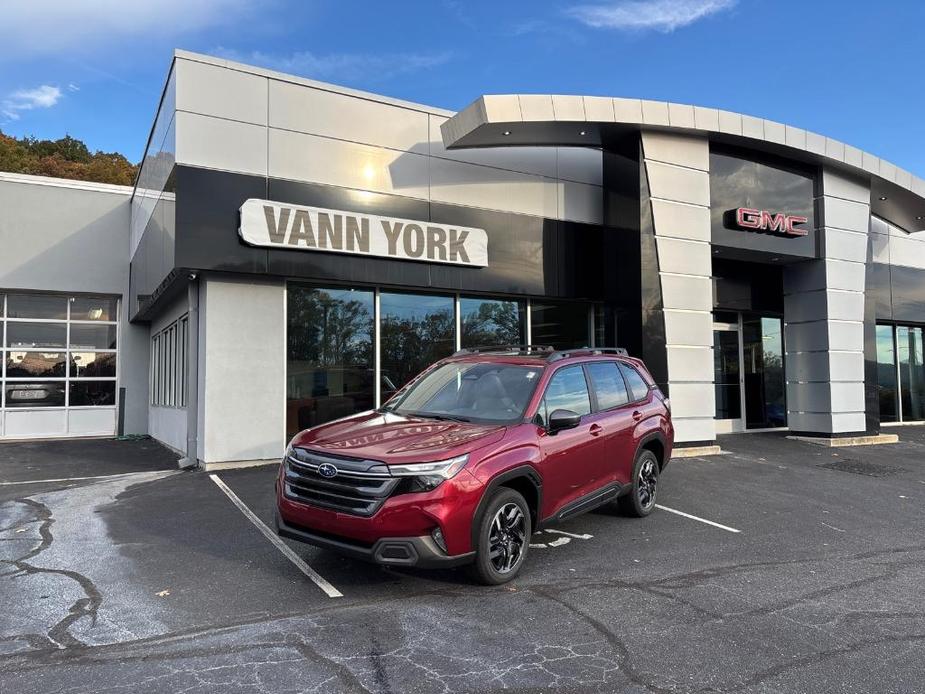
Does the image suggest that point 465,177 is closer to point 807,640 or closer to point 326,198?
point 326,198

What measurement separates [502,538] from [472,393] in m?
1.40

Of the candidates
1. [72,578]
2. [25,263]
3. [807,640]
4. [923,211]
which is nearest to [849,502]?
[807,640]

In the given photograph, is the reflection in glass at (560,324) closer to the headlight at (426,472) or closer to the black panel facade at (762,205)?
the black panel facade at (762,205)

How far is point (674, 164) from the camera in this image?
38.8 feet

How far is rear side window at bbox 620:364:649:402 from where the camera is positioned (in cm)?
706

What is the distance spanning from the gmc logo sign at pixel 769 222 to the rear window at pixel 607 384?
288 inches

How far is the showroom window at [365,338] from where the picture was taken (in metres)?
10.7

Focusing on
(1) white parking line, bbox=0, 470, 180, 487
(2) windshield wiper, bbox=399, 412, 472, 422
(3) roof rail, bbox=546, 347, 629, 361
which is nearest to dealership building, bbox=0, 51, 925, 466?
(1) white parking line, bbox=0, 470, 180, 487

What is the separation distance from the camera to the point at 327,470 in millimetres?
4520

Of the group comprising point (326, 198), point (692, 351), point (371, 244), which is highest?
point (326, 198)

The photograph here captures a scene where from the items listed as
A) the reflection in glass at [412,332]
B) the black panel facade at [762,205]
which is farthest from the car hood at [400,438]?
the black panel facade at [762,205]

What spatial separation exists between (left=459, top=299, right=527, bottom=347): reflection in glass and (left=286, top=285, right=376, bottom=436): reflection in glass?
6.51 ft

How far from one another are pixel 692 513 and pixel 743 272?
936 cm

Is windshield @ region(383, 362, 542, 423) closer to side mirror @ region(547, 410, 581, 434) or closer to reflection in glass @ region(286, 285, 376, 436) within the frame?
side mirror @ region(547, 410, 581, 434)
